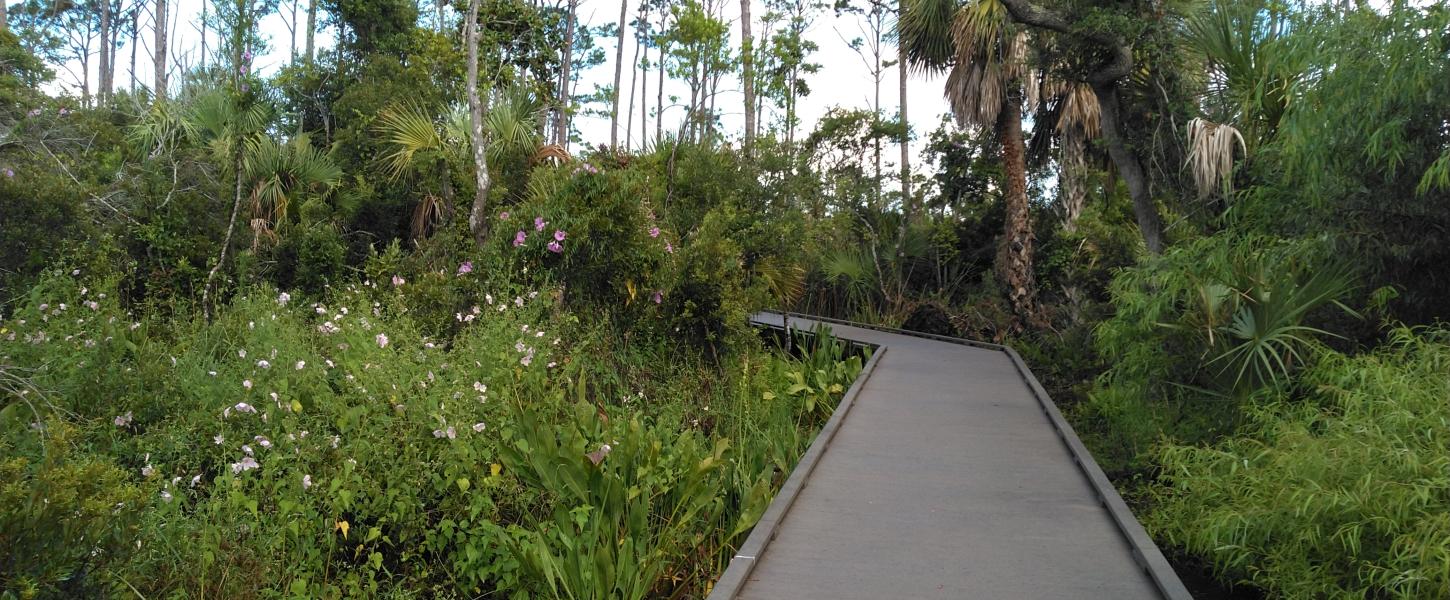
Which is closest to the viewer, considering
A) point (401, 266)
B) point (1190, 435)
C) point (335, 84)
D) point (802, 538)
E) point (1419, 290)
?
point (802, 538)

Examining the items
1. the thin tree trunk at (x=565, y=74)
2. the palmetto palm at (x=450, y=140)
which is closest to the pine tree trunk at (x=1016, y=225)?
the palmetto palm at (x=450, y=140)

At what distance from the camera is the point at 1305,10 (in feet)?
23.3

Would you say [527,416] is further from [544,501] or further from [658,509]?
[658,509]

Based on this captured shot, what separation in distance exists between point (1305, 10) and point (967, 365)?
4868 mm

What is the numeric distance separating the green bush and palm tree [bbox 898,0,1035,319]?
27.7 feet

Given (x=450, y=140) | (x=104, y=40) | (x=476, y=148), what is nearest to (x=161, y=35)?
(x=104, y=40)

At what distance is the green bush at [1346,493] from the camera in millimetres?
3777

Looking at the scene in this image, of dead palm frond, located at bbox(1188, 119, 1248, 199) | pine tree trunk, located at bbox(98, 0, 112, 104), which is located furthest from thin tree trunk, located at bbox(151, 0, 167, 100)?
dead palm frond, located at bbox(1188, 119, 1248, 199)

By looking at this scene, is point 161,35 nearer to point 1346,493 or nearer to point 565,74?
point 565,74

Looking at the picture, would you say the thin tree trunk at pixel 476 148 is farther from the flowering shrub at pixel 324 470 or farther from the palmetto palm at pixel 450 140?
the flowering shrub at pixel 324 470

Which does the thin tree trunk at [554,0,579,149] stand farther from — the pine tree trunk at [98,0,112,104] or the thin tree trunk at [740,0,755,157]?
the pine tree trunk at [98,0,112,104]

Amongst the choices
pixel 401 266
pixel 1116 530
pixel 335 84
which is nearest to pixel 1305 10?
pixel 1116 530

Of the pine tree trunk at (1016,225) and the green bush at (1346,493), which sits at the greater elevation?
the pine tree trunk at (1016,225)

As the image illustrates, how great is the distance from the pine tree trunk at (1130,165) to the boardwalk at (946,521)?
3.86 meters
